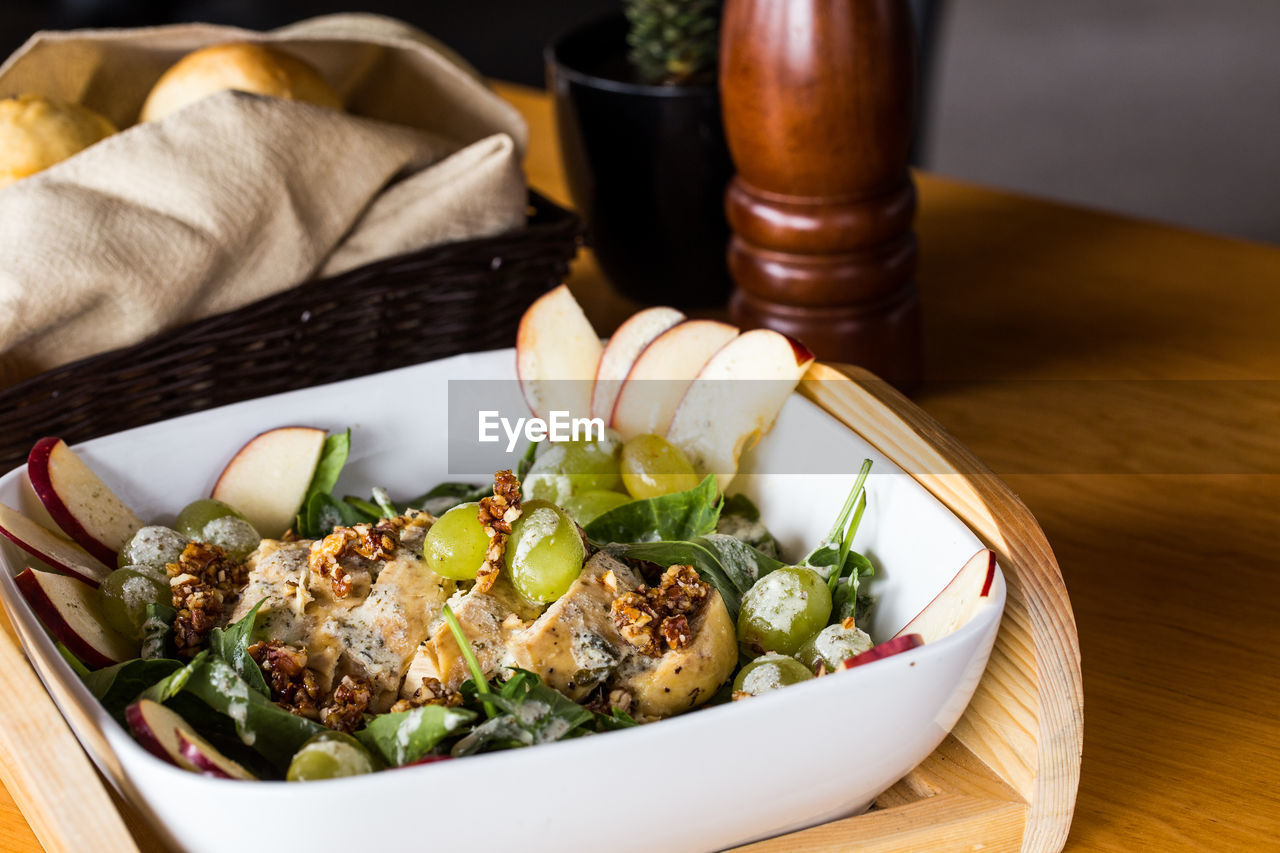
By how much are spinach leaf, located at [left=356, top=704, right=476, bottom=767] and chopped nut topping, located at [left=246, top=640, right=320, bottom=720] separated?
0.15 feet

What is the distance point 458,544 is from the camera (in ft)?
1.88

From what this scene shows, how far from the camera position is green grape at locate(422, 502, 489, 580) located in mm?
574

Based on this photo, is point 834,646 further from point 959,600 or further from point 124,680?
point 124,680

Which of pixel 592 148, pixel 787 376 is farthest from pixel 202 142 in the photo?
pixel 787 376

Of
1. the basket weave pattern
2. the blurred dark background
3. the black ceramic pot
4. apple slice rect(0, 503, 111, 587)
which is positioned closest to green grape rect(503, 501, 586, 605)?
apple slice rect(0, 503, 111, 587)

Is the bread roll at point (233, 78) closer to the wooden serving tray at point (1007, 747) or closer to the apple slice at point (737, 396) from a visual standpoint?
the apple slice at point (737, 396)

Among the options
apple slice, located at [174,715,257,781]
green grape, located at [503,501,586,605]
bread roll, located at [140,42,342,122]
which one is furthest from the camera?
bread roll, located at [140,42,342,122]

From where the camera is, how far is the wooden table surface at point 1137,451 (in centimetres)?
61

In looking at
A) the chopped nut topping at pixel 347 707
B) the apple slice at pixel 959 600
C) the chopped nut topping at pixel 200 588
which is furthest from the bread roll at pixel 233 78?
the apple slice at pixel 959 600

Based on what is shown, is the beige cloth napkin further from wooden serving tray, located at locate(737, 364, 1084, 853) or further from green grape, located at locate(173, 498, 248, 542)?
wooden serving tray, located at locate(737, 364, 1084, 853)

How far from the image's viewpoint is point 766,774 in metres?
0.48

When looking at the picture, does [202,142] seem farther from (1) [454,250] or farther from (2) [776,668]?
(2) [776,668]

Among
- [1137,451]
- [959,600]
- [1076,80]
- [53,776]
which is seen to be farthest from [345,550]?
[1076,80]

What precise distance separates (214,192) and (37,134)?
0.15 m
